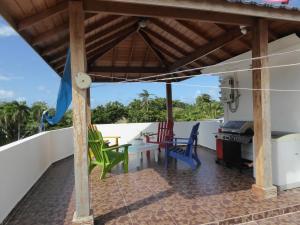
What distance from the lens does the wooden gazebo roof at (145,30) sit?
3.72m

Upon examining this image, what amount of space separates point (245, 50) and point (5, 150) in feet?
18.2

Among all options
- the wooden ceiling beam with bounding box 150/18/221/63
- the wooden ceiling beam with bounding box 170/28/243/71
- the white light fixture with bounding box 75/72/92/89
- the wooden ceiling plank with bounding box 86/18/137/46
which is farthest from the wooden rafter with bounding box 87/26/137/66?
the white light fixture with bounding box 75/72/92/89

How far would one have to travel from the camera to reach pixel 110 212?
3955 mm

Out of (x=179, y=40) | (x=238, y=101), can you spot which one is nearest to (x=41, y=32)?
(x=179, y=40)

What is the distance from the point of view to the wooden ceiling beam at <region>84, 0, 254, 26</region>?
138 inches

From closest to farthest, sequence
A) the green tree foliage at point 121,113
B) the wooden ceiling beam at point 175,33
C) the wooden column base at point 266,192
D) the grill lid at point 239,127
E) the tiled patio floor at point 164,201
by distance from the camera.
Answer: the tiled patio floor at point 164,201 < the wooden column base at point 266,192 < the grill lid at point 239,127 < the wooden ceiling beam at point 175,33 < the green tree foliage at point 121,113

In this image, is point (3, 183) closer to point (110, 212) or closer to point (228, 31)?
point (110, 212)

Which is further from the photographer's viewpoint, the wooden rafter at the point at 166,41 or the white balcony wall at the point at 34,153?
the wooden rafter at the point at 166,41

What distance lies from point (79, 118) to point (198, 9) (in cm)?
209

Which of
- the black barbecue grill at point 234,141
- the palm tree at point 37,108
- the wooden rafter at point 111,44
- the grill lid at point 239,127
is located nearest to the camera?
the black barbecue grill at point 234,141

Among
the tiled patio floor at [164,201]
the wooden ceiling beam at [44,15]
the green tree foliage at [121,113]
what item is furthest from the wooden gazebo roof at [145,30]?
the green tree foliage at [121,113]

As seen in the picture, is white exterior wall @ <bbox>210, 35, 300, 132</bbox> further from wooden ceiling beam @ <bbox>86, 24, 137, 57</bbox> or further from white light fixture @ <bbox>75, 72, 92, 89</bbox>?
white light fixture @ <bbox>75, 72, 92, 89</bbox>

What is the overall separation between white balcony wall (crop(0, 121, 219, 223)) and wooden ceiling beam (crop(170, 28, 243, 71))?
9.47 feet

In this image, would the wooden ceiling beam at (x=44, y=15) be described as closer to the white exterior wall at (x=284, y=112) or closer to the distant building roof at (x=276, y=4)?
the distant building roof at (x=276, y=4)
